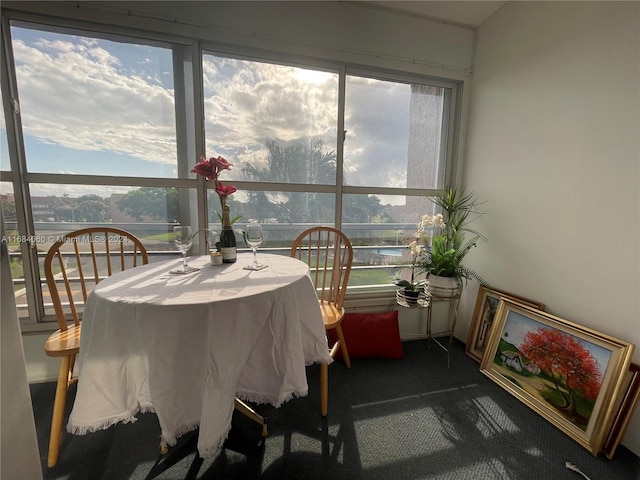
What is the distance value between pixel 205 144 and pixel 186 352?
1480 mm

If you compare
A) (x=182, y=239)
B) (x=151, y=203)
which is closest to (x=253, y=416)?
(x=182, y=239)

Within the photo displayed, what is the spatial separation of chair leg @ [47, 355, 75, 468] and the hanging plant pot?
217 cm

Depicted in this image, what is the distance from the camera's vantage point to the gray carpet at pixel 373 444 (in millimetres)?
1154

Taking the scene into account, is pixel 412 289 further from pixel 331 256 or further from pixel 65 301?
pixel 65 301

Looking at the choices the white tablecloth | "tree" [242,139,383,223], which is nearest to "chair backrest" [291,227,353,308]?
"tree" [242,139,383,223]

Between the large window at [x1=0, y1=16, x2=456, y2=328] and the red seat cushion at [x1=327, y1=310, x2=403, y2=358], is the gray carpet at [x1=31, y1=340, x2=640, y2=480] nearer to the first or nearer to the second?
the red seat cushion at [x1=327, y1=310, x2=403, y2=358]

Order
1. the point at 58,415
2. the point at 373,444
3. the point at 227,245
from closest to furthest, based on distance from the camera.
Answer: the point at 58,415 < the point at 373,444 < the point at 227,245

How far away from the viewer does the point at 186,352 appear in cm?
85

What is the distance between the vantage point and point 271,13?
178 cm

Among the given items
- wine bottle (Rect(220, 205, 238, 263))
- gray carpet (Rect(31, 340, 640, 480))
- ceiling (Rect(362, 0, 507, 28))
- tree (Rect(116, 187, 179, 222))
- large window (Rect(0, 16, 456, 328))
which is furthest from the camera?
ceiling (Rect(362, 0, 507, 28))

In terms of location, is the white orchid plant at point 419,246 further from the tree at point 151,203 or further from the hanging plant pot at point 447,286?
the tree at point 151,203

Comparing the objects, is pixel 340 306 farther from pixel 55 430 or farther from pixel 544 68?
pixel 544 68

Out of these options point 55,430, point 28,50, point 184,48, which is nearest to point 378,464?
point 55,430

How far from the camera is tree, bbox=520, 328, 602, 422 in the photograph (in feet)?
4.43
